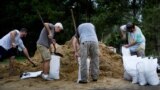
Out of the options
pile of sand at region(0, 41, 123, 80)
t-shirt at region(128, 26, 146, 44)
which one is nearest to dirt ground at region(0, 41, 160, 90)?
pile of sand at region(0, 41, 123, 80)

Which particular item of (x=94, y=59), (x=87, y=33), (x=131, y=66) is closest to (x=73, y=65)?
(x=94, y=59)

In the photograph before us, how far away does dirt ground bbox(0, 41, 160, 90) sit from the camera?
10953 millimetres

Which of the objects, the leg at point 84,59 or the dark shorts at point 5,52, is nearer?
the leg at point 84,59

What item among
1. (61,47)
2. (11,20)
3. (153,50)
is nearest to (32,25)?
(11,20)

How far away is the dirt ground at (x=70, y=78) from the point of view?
10953 millimetres

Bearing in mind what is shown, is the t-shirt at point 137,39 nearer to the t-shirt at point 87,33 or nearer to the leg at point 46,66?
the t-shirt at point 87,33

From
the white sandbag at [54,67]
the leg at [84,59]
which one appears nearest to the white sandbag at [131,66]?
the leg at [84,59]

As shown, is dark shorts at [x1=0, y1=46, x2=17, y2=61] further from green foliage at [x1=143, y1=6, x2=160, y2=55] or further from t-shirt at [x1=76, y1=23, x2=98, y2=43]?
green foliage at [x1=143, y1=6, x2=160, y2=55]

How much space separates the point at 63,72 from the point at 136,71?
2.34 meters

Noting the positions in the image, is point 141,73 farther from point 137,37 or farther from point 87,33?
point 87,33

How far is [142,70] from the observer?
1123cm

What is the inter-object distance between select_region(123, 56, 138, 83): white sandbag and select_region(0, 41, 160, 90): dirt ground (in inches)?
8.0

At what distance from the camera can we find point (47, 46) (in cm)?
1191

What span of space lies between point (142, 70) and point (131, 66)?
1.08 ft
